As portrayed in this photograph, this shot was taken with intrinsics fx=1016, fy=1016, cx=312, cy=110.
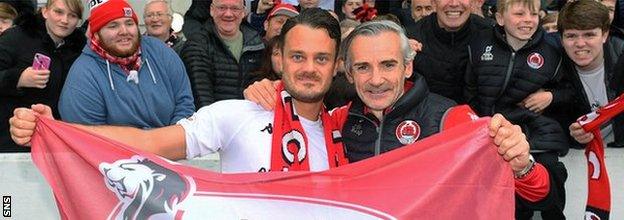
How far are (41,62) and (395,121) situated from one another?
10.2 ft

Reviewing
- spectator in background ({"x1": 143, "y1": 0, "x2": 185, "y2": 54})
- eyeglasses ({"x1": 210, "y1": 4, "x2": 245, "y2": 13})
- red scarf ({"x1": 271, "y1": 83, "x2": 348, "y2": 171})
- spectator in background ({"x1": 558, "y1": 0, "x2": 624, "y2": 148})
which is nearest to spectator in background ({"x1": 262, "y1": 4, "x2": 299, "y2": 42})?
eyeglasses ({"x1": 210, "y1": 4, "x2": 245, "y2": 13})

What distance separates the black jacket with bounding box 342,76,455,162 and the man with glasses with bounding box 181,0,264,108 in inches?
103

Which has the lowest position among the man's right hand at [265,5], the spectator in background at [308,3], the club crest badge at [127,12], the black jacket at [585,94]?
the black jacket at [585,94]

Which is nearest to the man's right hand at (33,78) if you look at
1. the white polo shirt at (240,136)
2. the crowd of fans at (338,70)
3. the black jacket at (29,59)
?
the crowd of fans at (338,70)

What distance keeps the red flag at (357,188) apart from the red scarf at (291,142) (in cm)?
16

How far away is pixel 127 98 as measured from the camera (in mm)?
6176

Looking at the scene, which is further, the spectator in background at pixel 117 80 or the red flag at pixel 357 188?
the spectator in background at pixel 117 80

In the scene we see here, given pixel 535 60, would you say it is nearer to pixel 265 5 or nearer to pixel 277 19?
pixel 277 19

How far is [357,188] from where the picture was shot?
14.4 feet

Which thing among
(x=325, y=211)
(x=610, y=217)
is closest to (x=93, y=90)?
(x=325, y=211)

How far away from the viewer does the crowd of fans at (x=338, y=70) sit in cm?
620

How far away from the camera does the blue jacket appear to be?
6.08 meters

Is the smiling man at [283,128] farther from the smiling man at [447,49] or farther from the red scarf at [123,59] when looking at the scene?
the smiling man at [447,49]

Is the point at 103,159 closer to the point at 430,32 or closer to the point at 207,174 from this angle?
the point at 207,174
